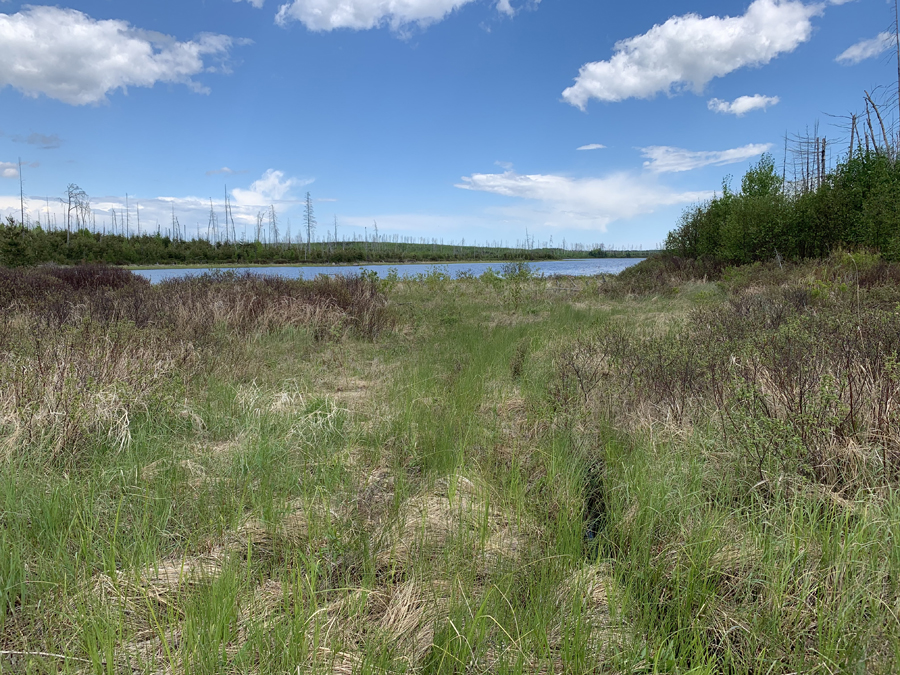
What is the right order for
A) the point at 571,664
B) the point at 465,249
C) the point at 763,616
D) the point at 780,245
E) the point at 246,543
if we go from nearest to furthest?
the point at 571,664 → the point at 763,616 → the point at 246,543 → the point at 780,245 → the point at 465,249

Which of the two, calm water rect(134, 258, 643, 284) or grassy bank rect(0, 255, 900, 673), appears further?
calm water rect(134, 258, 643, 284)

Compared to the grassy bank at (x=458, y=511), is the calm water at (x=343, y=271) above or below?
above

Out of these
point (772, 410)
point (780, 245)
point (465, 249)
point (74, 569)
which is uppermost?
point (465, 249)

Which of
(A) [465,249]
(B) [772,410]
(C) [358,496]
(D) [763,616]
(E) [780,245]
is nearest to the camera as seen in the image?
(D) [763,616]

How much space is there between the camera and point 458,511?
3025 mm

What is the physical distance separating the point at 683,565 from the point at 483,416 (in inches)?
105

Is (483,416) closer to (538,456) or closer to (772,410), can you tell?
(538,456)

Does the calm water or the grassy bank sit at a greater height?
the calm water

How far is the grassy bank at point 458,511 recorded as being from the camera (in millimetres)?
1872

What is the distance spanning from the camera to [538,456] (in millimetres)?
3809

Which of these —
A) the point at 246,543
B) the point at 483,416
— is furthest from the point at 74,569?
the point at 483,416

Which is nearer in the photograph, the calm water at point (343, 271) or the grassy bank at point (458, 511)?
the grassy bank at point (458, 511)

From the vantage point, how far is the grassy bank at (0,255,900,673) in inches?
73.7

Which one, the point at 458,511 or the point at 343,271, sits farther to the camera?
the point at 343,271
